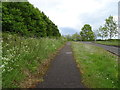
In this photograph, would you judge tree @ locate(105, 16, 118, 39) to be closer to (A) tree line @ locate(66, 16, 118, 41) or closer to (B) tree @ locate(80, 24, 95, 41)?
(A) tree line @ locate(66, 16, 118, 41)

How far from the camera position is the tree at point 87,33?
83562 millimetres

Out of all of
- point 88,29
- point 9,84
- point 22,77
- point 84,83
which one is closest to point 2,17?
point 22,77

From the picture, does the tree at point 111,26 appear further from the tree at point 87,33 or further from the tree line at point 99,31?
the tree at point 87,33

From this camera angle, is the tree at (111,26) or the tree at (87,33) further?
the tree at (87,33)

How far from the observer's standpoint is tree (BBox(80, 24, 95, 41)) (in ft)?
274

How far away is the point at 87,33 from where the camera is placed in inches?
3371

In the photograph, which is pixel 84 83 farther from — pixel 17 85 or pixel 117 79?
pixel 17 85

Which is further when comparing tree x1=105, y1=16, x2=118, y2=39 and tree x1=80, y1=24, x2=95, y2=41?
tree x1=80, y1=24, x2=95, y2=41

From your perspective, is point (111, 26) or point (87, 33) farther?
point (87, 33)

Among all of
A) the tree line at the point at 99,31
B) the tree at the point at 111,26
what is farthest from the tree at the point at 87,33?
the tree at the point at 111,26

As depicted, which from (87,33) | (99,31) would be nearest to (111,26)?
(99,31)

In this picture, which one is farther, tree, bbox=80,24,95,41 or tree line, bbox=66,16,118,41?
tree, bbox=80,24,95,41

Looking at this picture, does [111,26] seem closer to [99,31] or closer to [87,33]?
[99,31]

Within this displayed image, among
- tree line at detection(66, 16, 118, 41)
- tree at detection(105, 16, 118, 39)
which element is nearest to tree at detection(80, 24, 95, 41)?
tree line at detection(66, 16, 118, 41)
